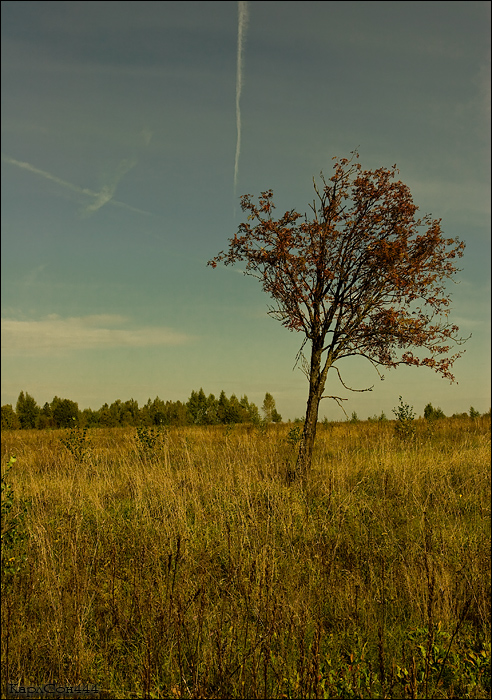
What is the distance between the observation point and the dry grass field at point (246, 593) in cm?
324

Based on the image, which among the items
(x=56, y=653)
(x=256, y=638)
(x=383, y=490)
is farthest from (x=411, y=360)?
(x=56, y=653)

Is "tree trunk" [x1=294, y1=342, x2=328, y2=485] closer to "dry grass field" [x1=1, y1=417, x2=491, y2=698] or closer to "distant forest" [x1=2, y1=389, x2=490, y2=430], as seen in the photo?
"dry grass field" [x1=1, y1=417, x2=491, y2=698]

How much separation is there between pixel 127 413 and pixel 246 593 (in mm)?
48305

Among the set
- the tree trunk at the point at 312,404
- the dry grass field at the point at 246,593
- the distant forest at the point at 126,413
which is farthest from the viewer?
the distant forest at the point at 126,413

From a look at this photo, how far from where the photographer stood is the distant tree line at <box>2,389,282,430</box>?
45812 millimetres

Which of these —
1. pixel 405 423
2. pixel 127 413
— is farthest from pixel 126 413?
pixel 405 423

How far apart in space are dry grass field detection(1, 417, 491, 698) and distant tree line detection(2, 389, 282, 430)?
3643 centimetres

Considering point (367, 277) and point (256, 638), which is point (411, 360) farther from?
point (256, 638)

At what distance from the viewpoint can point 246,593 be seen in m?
4.21

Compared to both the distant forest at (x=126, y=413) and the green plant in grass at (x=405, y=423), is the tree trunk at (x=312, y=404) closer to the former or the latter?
the green plant in grass at (x=405, y=423)

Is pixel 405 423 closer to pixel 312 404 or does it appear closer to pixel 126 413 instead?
pixel 312 404

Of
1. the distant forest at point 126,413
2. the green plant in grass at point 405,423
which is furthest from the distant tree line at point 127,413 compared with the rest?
the green plant in grass at point 405,423

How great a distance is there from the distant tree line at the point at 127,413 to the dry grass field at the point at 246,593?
120 ft

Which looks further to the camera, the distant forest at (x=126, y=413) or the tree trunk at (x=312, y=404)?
the distant forest at (x=126, y=413)
